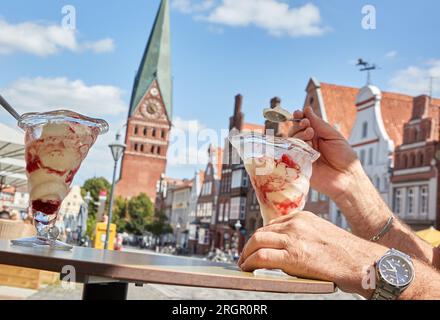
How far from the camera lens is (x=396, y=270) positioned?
1.31 metres

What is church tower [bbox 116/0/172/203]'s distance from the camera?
80.1 meters

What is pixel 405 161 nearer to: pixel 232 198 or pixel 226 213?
pixel 232 198

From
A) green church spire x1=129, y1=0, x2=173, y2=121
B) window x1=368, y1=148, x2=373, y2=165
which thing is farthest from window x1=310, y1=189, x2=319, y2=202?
green church spire x1=129, y1=0, x2=173, y2=121

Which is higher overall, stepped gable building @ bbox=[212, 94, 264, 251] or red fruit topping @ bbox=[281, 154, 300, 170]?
stepped gable building @ bbox=[212, 94, 264, 251]

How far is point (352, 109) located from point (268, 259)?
34.0 m

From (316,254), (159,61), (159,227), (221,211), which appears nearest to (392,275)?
(316,254)

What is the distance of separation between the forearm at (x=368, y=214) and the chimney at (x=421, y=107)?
72.7 ft

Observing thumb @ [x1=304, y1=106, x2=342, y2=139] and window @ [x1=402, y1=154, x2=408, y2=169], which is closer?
thumb @ [x1=304, y1=106, x2=342, y2=139]

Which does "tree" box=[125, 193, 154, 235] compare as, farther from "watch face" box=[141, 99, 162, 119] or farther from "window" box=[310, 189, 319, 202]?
"window" box=[310, 189, 319, 202]

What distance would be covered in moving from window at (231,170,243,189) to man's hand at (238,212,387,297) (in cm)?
4383

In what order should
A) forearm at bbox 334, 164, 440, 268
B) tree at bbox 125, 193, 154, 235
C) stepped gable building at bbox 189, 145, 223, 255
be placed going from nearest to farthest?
forearm at bbox 334, 164, 440, 268, stepped gable building at bbox 189, 145, 223, 255, tree at bbox 125, 193, 154, 235

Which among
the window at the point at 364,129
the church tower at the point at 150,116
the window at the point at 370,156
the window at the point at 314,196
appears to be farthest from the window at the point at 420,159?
the church tower at the point at 150,116

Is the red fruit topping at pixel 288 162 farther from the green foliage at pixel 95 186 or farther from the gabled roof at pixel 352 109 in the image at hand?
the green foliage at pixel 95 186
